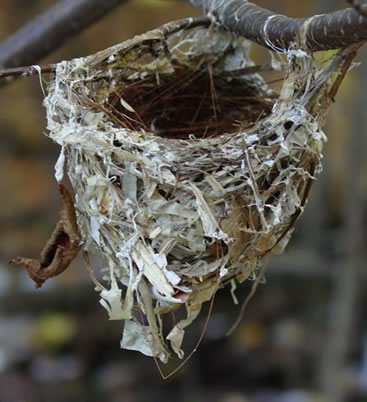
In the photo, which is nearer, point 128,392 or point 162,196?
point 162,196

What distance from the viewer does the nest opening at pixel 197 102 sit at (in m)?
1.70

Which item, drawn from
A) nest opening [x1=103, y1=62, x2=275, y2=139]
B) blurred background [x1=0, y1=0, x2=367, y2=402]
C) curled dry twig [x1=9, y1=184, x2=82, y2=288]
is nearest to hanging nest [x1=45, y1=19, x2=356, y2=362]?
curled dry twig [x1=9, y1=184, x2=82, y2=288]

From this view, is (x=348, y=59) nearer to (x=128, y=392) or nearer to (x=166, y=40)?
(x=166, y=40)

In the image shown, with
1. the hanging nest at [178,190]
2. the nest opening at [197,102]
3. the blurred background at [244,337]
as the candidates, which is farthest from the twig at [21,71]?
the blurred background at [244,337]

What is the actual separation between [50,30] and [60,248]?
748 mm

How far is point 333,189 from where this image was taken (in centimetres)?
514

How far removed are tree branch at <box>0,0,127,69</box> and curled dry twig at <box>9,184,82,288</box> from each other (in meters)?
0.67

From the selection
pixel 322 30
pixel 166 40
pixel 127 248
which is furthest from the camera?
pixel 166 40

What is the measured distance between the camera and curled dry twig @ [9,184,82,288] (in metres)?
1.36

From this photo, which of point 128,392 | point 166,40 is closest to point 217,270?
point 166,40

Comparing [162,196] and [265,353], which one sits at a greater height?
[162,196]

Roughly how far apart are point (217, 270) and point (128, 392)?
10.9ft

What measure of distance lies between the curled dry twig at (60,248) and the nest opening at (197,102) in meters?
0.40

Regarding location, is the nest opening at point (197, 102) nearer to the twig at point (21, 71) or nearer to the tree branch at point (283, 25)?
the tree branch at point (283, 25)
